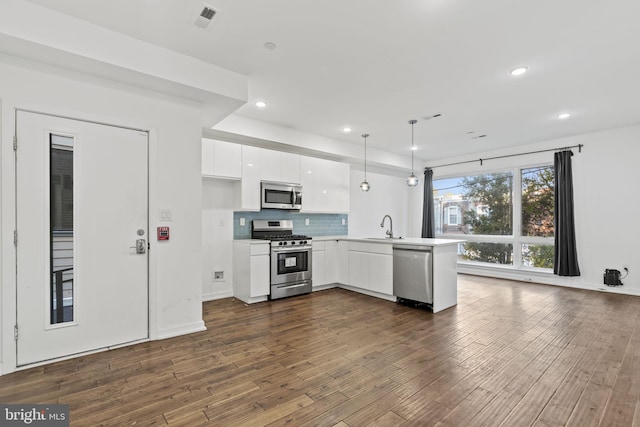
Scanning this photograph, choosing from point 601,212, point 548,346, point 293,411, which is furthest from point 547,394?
point 601,212

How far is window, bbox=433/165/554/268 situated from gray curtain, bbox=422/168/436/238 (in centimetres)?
31

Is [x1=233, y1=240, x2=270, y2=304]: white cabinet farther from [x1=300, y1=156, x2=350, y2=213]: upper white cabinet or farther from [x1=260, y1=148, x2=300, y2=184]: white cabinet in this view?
[x1=300, y1=156, x2=350, y2=213]: upper white cabinet

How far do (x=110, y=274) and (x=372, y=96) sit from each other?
3.53 m

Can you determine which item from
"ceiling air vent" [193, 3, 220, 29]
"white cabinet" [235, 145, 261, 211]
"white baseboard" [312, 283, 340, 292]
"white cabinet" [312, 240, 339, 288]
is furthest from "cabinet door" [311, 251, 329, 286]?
"ceiling air vent" [193, 3, 220, 29]

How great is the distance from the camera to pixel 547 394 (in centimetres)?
210

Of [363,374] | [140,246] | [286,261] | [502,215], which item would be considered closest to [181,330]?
[140,246]

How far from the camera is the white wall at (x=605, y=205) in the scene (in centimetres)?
492

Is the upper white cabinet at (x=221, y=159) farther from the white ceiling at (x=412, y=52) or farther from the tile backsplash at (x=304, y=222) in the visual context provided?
the tile backsplash at (x=304, y=222)

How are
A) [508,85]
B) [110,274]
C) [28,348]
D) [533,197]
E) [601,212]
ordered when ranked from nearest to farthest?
1. [28,348]
2. [110,274]
3. [508,85]
4. [601,212]
5. [533,197]

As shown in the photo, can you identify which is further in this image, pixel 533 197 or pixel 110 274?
pixel 533 197

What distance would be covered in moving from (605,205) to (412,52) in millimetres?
4859

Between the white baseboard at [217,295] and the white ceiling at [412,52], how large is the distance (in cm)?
276

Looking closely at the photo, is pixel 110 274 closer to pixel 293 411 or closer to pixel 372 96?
pixel 293 411

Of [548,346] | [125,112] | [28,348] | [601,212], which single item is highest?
[125,112]
